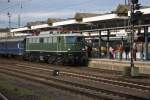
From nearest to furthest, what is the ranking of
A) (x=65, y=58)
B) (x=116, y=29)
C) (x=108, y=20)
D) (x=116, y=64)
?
(x=116, y=64) → (x=116, y=29) → (x=65, y=58) → (x=108, y=20)

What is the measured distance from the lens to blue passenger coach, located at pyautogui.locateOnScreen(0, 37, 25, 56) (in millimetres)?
53513

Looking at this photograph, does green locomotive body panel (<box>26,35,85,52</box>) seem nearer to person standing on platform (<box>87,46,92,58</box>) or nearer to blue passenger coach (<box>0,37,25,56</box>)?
person standing on platform (<box>87,46,92,58</box>)

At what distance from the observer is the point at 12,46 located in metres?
58.3

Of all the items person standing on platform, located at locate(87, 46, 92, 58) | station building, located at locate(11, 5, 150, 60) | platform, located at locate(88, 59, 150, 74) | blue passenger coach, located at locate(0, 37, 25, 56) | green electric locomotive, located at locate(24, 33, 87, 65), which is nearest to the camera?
platform, located at locate(88, 59, 150, 74)

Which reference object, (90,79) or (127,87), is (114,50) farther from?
(127,87)

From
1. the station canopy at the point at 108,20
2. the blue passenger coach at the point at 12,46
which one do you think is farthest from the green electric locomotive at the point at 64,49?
the blue passenger coach at the point at 12,46

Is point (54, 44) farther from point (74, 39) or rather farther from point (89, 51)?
point (89, 51)

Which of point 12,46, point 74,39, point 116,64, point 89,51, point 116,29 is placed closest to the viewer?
point 116,64

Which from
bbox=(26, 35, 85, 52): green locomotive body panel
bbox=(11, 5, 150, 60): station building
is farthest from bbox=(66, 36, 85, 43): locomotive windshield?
bbox=(11, 5, 150, 60): station building

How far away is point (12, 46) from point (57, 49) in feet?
65.0

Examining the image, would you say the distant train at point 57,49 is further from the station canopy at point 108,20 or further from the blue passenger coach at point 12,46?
the blue passenger coach at point 12,46

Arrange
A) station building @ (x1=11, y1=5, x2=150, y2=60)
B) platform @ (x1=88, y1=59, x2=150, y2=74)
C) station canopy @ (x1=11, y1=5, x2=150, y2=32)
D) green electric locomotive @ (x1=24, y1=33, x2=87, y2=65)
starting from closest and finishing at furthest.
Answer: platform @ (x1=88, y1=59, x2=150, y2=74), station building @ (x1=11, y1=5, x2=150, y2=60), station canopy @ (x1=11, y1=5, x2=150, y2=32), green electric locomotive @ (x1=24, y1=33, x2=87, y2=65)

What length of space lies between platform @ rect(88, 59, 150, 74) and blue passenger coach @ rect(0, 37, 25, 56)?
16.4 metres

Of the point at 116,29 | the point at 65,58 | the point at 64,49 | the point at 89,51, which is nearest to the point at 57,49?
the point at 64,49
